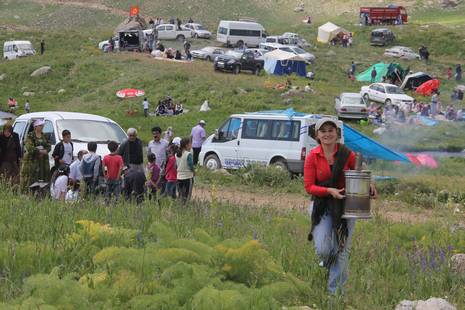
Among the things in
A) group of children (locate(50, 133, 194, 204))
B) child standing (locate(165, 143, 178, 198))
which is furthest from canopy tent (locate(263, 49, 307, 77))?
group of children (locate(50, 133, 194, 204))

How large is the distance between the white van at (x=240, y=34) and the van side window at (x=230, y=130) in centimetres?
4404

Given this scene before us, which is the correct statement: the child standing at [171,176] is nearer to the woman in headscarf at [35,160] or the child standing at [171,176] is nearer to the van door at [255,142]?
the woman in headscarf at [35,160]

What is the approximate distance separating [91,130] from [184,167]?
3.08 m

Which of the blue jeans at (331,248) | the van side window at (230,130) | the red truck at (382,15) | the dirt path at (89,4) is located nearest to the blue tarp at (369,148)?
the van side window at (230,130)

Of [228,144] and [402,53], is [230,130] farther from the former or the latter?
[402,53]

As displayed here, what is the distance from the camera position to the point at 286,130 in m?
22.5

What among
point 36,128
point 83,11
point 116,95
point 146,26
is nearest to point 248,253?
point 36,128

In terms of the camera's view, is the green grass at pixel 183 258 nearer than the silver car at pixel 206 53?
Yes

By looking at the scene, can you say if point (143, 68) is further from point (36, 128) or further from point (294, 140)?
point (36, 128)

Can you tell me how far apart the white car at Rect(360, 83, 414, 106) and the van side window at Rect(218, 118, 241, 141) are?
21.3 metres

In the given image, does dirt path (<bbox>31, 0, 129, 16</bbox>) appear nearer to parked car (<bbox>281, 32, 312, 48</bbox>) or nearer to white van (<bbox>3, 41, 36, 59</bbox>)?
parked car (<bbox>281, 32, 312, 48</bbox>)

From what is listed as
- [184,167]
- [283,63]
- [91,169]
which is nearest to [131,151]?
[184,167]

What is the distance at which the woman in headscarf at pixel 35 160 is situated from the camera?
13.1 meters

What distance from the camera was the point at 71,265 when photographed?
6586 mm
